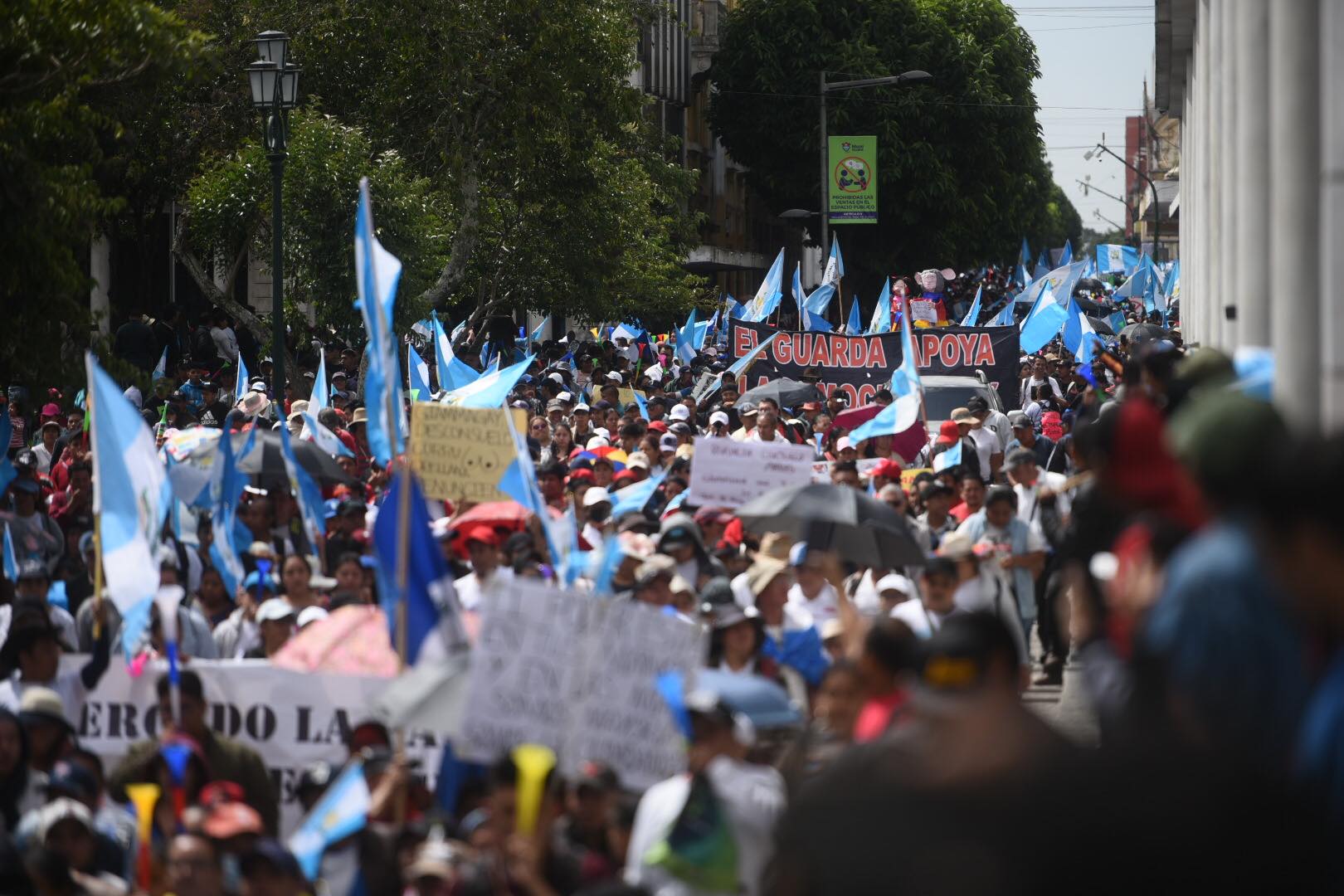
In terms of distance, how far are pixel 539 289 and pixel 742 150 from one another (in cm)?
3097

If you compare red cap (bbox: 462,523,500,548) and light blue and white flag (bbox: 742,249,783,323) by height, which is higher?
light blue and white flag (bbox: 742,249,783,323)

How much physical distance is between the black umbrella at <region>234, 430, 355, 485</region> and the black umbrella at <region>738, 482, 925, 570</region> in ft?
11.3

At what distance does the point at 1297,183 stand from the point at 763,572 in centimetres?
296

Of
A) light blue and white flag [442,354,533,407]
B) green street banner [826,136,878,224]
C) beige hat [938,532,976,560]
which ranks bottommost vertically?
beige hat [938,532,976,560]

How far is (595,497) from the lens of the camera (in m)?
A: 12.4

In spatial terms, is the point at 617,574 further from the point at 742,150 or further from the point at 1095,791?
the point at 742,150

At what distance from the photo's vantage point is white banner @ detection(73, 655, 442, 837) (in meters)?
7.73

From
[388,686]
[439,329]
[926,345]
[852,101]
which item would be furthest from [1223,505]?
[852,101]

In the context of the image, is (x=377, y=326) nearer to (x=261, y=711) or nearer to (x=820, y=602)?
(x=261, y=711)

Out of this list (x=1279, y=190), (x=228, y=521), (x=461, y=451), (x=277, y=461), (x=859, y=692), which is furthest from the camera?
(x=277, y=461)

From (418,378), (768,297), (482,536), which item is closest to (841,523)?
(482,536)

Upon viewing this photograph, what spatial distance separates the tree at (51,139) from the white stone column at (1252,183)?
6763 millimetres

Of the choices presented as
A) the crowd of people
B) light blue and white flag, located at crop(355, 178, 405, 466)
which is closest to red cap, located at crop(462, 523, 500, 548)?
the crowd of people

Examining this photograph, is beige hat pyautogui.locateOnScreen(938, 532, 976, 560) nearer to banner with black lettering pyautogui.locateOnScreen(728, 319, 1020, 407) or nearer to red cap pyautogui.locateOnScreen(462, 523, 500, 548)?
red cap pyautogui.locateOnScreen(462, 523, 500, 548)
